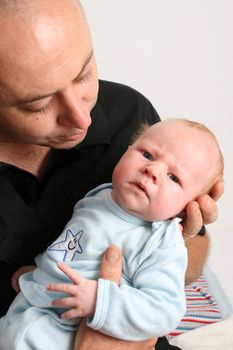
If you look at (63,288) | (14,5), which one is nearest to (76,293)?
(63,288)

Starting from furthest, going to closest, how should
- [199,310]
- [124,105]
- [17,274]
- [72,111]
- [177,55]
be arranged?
[177,55] → [199,310] → [124,105] → [17,274] → [72,111]

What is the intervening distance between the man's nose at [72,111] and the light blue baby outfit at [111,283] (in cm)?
18

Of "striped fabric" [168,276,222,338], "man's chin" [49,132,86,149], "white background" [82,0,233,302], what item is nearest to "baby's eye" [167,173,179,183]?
"man's chin" [49,132,86,149]

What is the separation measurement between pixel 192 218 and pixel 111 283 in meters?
0.24

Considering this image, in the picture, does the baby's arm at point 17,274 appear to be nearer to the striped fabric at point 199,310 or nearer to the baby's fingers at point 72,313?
the baby's fingers at point 72,313

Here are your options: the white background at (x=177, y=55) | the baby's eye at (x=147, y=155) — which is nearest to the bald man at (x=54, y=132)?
the baby's eye at (x=147, y=155)

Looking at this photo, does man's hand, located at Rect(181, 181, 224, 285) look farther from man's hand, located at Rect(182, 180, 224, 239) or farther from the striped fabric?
the striped fabric

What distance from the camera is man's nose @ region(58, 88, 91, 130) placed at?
4.24 ft

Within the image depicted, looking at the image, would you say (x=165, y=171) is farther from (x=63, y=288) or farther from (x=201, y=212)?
(x=63, y=288)

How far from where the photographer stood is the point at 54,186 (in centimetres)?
149

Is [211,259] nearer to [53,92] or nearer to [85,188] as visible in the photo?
[85,188]

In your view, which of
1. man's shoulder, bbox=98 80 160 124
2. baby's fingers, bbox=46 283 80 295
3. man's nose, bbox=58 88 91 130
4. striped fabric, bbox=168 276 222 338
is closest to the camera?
baby's fingers, bbox=46 283 80 295

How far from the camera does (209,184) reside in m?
1.37

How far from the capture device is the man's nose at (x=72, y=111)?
1292 mm
